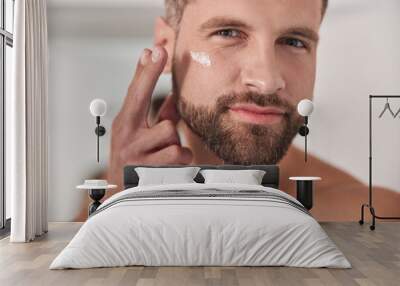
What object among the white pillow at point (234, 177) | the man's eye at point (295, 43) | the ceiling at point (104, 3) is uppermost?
the ceiling at point (104, 3)

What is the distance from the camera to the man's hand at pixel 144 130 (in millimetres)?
7656

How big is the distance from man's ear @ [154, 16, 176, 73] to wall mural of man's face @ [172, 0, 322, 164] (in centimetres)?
7

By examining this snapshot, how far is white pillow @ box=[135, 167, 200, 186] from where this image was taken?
6.98 meters

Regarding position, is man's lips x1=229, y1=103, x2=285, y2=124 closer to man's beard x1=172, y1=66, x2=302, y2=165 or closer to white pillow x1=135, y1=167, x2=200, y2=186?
man's beard x1=172, y1=66, x2=302, y2=165

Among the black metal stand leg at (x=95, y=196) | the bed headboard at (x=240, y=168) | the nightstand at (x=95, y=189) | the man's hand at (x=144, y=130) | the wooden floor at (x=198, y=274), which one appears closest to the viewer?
the wooden floor at (x=198, y=274)

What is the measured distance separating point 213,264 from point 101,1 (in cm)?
431

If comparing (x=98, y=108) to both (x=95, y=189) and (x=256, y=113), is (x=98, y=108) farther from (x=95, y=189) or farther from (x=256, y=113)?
(x=256, y=113)

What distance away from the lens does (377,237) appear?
661 cm

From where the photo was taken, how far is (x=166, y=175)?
7.03 m

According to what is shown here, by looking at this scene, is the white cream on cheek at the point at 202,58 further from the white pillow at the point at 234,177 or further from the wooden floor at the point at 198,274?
the wooden floor at the point at 198,274

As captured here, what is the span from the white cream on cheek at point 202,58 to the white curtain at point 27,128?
1.88 meters

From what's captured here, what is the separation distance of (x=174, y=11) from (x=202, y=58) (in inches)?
27.6

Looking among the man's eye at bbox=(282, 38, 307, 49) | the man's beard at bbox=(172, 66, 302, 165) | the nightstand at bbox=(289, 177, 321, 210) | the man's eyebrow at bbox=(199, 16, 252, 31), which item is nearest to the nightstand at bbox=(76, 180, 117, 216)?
the man's beard at bbox=(172, 66, 302, 165)

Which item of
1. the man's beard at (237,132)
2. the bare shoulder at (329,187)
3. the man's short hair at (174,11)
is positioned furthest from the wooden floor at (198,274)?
the man's short hair at (174,11)
